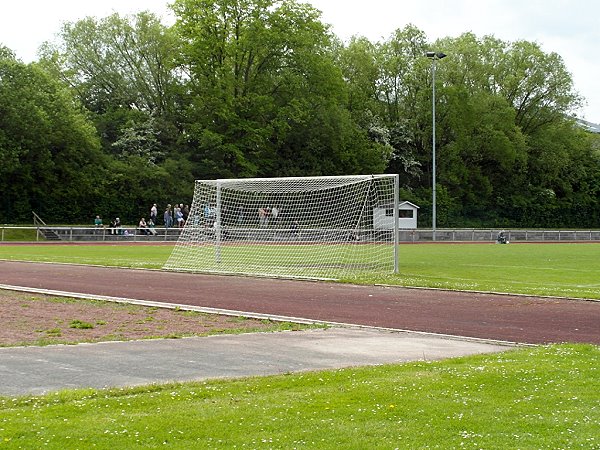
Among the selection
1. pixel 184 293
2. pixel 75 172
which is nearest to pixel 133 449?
pixel 184 293

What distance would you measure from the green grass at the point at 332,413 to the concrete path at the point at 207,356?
70cm

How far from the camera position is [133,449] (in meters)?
5.79

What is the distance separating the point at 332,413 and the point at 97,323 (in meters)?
7.64

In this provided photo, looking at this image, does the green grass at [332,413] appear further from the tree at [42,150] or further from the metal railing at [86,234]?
the tree at [42,150]

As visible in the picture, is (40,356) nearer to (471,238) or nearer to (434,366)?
(434,366)

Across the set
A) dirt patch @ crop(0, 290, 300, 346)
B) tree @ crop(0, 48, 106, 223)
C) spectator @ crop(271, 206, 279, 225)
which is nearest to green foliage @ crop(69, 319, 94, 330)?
dirt patch @ crop(0, 290, 300, 346)

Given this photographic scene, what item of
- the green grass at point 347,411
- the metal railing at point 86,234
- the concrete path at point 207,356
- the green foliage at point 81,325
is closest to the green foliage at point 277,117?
the metal railing at point 86,234

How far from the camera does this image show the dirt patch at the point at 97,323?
12.1 meters

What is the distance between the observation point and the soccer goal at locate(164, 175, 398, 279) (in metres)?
29.5

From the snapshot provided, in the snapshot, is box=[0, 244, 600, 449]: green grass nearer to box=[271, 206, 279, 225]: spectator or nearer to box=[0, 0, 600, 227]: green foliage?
box=[271, 206, 279, 225]: spectator

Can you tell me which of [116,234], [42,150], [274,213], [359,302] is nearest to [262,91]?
[42,150]

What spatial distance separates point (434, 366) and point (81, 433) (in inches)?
175

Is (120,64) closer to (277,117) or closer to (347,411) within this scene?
(277,117)

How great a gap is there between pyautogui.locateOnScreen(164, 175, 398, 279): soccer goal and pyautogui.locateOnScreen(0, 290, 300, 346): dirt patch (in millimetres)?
11114
